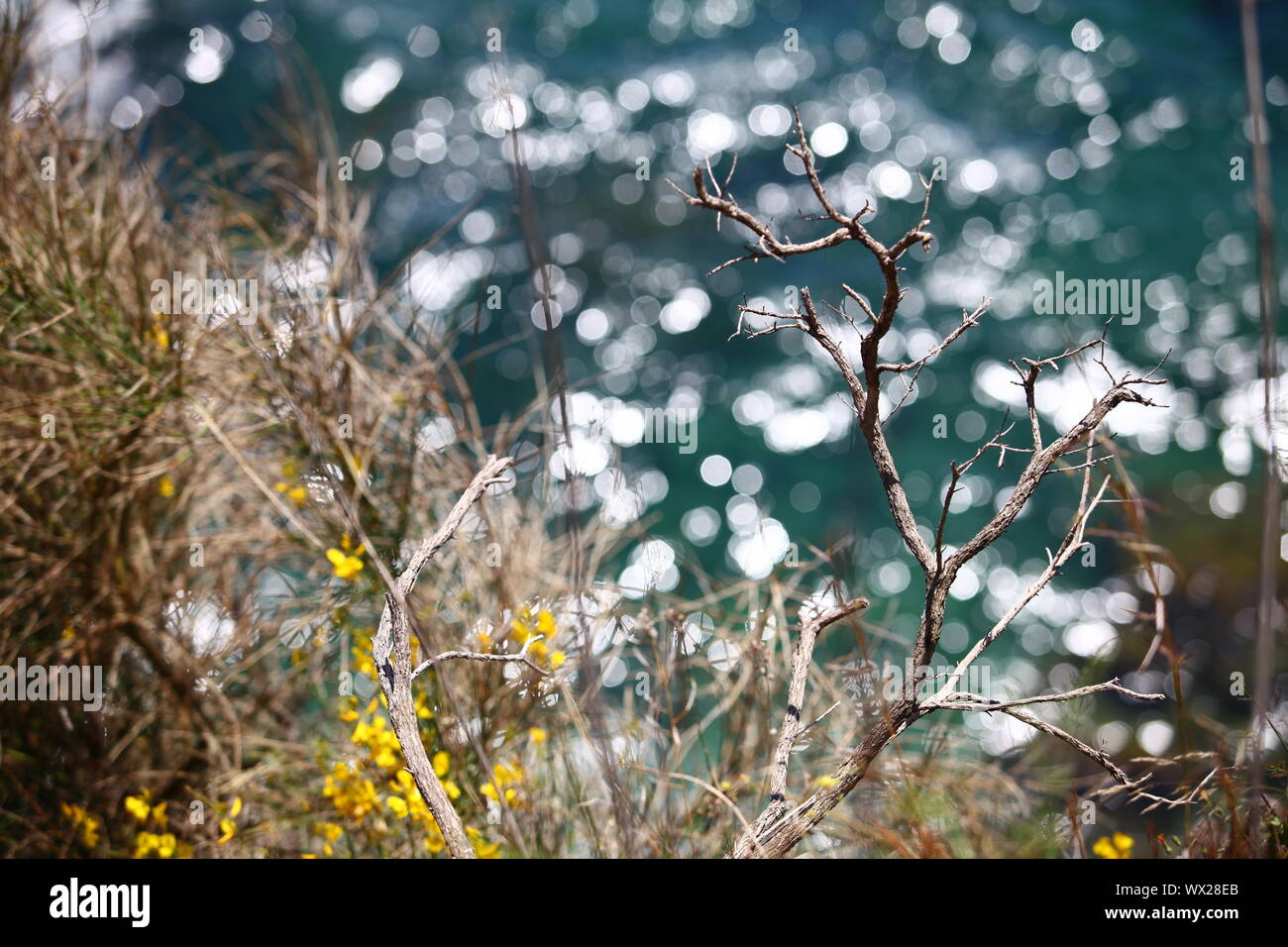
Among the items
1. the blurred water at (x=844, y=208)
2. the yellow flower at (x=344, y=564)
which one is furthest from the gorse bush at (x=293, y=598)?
the blurred water at (x=844, y=208)

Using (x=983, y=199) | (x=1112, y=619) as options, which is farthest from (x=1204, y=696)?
(x=983, y=199)

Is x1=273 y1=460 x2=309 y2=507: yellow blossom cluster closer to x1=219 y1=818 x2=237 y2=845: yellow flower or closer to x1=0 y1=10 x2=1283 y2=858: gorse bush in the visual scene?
x1=0 y1=10 x2=1283 y2=858: gorse bush

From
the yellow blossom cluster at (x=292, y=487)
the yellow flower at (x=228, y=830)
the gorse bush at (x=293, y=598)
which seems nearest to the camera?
the yellow flower at (x=228, y=830)

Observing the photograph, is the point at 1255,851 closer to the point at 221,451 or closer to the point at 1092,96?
the point at 221,451

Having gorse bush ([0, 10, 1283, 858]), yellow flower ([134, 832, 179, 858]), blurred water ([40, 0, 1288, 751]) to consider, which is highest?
blurred water ([40, 0, 1288, 751])

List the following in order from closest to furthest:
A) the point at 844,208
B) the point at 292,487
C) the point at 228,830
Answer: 1. the point at 228,830
2. the point at 292,487
3. the point at 844,208

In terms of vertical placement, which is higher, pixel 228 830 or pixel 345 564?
pixel 345 564

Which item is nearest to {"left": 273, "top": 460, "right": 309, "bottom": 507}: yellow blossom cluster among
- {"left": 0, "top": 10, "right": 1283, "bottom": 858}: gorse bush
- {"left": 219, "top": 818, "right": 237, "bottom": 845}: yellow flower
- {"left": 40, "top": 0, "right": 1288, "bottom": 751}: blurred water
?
{"left": 0, "top": 10, "right": 1283, "bottom": 858}: gorse bush

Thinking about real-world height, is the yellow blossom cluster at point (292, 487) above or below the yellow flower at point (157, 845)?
above

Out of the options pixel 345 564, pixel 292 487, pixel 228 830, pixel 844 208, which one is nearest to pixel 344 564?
pixel 345 564

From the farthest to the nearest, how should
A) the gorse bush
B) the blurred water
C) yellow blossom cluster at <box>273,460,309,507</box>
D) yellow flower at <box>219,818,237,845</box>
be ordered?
the blurred water < yellow blossom cluster at <box>273,460,309,507</box> < the gorse bush < yellow flower at <box>219,818,237,845</box>

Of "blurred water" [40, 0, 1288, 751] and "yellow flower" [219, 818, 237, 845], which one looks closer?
"yellow flower" [219, 818, 237, 845]

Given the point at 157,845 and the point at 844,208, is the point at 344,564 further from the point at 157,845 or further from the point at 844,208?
the point at 844,208

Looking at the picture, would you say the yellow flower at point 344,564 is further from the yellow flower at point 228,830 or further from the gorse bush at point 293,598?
the yellow flower at point 228,830
